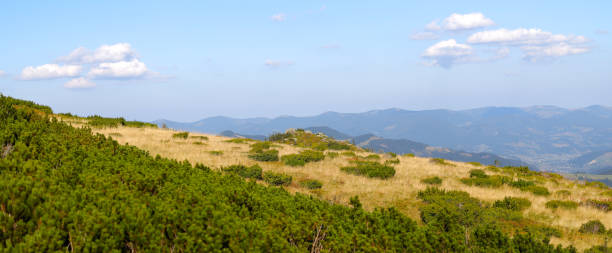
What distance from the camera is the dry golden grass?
12.8 meters

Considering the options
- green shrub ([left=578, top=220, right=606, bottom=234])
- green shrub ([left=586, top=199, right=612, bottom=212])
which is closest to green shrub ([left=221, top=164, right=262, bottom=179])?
green shrub ([left=578, top=220, right=606, bottom=234])

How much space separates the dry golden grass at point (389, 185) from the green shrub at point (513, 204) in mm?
221

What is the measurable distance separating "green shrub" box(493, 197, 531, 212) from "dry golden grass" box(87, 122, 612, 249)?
0.22 metres

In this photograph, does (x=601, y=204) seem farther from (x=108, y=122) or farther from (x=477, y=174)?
(x=108, y=122)

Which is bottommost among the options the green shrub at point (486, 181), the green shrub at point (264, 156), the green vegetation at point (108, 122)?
the green shrub at point (486, 181)

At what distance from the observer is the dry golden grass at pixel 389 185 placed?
12750mm

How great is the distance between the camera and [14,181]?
15.9 feet

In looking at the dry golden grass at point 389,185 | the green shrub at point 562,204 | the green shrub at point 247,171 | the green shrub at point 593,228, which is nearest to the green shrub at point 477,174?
the dry golden grass at point 389,185

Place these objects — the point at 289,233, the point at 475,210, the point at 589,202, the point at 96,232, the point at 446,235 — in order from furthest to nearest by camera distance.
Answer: the point at 589,202
the point at 475,210
the point at 446,235
the point at 289,233
the point at 96,232

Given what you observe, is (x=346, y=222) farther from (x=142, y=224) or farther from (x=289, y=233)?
(x=142, y=224)

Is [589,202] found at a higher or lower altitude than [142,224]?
lower

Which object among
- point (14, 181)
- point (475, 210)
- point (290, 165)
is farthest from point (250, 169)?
point (14, 181)

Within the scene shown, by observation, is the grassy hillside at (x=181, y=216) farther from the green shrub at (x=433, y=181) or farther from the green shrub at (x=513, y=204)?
the green shrub at (x=433, y=181)

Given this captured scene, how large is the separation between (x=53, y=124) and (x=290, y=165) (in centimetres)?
1105
